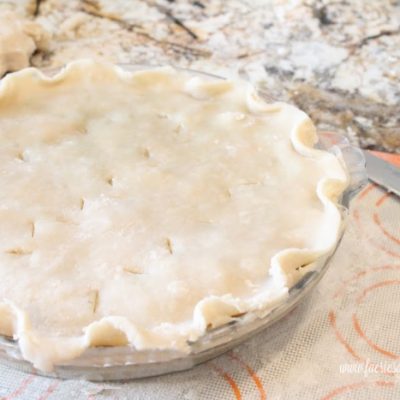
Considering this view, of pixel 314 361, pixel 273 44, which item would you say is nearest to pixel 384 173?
pixel 314 361

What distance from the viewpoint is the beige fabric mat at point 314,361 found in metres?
0.90

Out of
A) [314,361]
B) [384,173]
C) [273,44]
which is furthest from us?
[273,44]

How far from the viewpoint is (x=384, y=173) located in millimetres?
1299

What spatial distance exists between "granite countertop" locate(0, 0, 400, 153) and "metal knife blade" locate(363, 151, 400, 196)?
8.0 inches

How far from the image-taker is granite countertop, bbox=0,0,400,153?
166 centimetres

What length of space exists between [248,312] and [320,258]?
0.16 meters

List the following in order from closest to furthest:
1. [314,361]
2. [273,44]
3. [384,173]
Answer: [314,361], [384,173], [273,44]

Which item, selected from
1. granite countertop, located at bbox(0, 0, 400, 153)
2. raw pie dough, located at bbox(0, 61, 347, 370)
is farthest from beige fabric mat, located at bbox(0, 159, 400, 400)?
granite countertop, located at bbox(0, 0, 400, 153)

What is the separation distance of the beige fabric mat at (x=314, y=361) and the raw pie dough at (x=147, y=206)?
0.42ft

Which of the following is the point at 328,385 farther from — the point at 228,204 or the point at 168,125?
the point at 168,125

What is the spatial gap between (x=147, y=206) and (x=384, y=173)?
1.87 ft

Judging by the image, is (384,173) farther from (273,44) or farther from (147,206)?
(273,44)

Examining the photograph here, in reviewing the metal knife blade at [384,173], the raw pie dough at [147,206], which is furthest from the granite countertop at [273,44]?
the raw pie dough at [147,206]

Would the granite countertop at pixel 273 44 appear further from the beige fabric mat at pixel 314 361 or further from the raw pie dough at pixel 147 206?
the beige fabric mat at pixel 314 361
